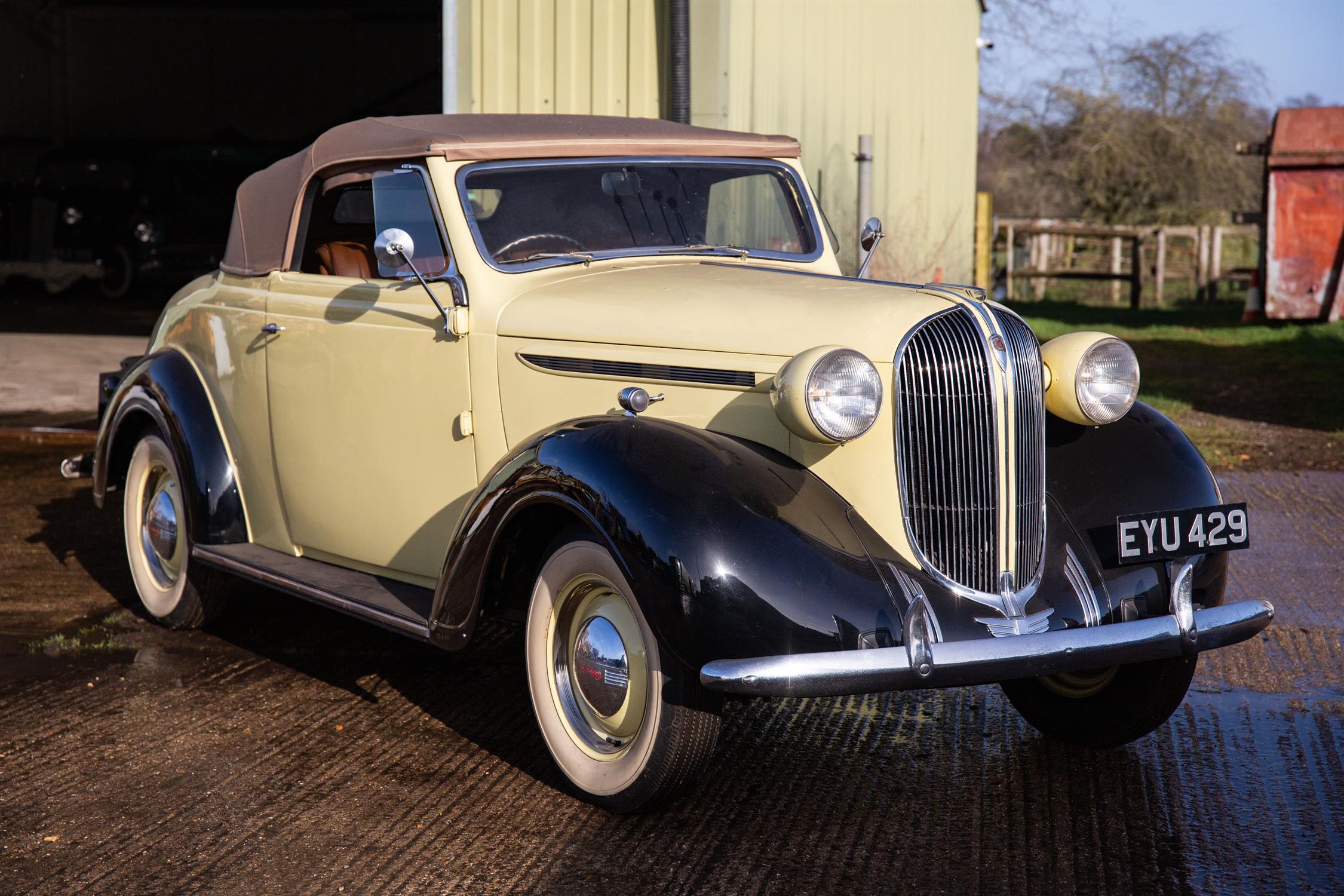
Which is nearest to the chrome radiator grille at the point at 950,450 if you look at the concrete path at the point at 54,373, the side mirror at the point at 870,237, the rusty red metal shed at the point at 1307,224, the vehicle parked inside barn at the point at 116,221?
the side mirror at the point at 870,237

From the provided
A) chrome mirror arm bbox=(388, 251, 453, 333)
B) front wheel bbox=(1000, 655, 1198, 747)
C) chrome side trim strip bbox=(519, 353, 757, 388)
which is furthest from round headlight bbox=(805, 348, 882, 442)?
chrome mirror arm bbox=(388, 251, 453, 333)

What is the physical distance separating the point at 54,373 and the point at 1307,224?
1247 centimetres

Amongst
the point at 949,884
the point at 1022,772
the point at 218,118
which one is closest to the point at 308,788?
the point at 949,884

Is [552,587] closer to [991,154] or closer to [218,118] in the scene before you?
[218,118]

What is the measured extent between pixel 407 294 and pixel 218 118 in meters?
24.6

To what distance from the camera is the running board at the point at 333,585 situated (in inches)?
146

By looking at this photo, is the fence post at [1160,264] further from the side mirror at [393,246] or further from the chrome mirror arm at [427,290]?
the side mirror at [393,246]

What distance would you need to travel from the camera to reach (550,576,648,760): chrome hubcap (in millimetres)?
3197

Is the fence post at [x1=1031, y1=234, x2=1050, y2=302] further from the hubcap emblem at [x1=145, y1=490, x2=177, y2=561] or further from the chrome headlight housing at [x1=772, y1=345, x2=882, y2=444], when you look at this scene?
the chrome headlight housing at [x1=772, y1=345, x2=882, y2=444]

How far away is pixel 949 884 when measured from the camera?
2826mm

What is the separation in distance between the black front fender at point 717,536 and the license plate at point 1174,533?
71 centimetres

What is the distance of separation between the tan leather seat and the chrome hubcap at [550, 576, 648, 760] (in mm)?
1650

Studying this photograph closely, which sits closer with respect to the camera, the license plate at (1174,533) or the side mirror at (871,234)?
the license plate at (1174,533)

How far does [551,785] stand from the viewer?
343 cm
